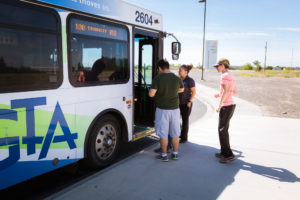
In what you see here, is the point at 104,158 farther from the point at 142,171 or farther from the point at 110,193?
the point at 110,193

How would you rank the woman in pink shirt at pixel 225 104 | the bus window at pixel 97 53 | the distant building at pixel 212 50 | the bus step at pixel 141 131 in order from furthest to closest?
the distant building at pixel 212 50 → the bus step at pixel 141 131 → the woman in pink shirt at pixel 225 104 → the bus window at pixel 97 53

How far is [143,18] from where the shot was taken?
544cm

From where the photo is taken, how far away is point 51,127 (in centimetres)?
354

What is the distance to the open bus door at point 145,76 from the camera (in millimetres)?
6172

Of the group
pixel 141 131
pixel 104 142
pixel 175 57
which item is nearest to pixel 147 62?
pixel 175 57

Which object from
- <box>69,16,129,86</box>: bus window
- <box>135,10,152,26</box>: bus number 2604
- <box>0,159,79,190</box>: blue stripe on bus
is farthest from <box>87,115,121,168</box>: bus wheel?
<box>135,10,152,26</box>: bus number 2604

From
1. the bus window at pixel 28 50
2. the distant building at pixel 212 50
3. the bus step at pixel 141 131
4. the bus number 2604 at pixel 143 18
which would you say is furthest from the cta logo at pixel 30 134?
the distant building at pixel 212 50

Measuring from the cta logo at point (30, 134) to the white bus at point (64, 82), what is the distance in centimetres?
1

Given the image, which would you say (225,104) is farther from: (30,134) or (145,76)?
(30,134)

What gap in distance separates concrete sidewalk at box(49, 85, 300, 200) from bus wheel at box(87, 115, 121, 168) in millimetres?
251

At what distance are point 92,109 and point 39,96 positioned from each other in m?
1.01

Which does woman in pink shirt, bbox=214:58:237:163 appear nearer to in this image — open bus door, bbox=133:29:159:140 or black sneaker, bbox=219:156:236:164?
black sneaker, bbox=219:156:236:164

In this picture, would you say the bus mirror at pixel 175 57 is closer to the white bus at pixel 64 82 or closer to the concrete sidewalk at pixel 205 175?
the white bus at pixel 64 82

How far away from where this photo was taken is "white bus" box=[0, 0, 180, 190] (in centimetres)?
307
